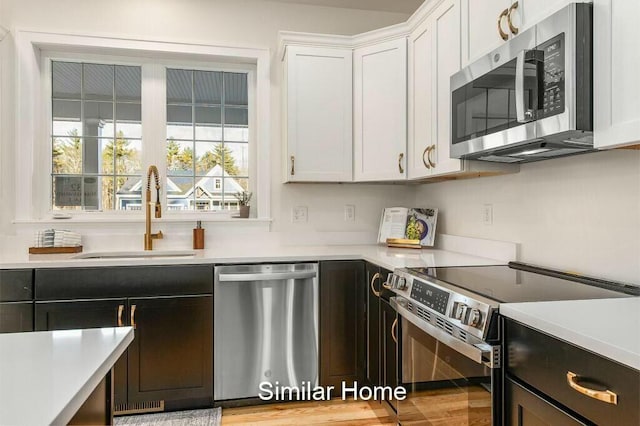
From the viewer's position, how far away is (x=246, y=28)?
118 inches

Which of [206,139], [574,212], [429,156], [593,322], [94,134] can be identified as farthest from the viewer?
[206,139]

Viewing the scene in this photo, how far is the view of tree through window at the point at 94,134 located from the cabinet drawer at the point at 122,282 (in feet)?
2.73

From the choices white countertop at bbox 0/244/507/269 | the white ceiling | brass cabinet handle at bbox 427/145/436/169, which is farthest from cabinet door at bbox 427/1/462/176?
the white ceiling

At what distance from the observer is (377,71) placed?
106 inches

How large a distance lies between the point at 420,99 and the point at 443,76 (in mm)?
283

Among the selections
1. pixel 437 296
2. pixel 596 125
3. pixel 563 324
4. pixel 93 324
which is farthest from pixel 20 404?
pixel 93 324

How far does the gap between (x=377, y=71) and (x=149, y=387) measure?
92.6 inches

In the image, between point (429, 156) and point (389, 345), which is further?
point (429, 156)

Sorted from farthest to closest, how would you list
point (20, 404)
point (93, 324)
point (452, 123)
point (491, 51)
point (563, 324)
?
point (93, 324) < point (452, 123) < point (491, 51) < point (563, 324) < point (20, 404)

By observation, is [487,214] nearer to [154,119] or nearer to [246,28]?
[246,28]

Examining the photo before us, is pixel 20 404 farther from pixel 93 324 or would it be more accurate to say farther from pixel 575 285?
pixel 93 324

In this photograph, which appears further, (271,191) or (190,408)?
(271,191)

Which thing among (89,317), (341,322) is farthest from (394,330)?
(89,317)

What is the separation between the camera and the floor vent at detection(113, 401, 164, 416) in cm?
224
